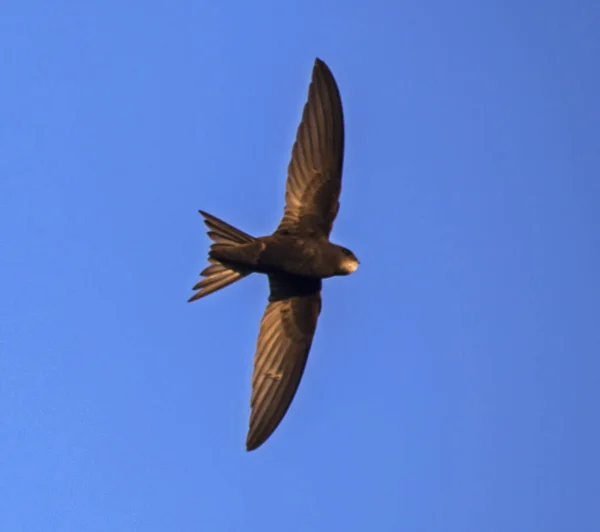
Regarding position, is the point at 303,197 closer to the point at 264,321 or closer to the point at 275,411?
the point at 264,321

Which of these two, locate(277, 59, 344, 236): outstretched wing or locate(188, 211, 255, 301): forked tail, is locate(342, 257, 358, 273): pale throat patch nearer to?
locate(277, 59, 344, 236): outstretched wing

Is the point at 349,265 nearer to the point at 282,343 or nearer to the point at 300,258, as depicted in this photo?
the point at 300,258

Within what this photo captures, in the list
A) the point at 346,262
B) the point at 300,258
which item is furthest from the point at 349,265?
the point at 300,258

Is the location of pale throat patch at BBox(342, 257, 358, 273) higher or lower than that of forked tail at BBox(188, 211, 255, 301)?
higher

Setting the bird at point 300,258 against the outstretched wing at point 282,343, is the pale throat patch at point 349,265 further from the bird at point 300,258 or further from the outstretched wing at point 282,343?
the outstretched wing at point 282,343

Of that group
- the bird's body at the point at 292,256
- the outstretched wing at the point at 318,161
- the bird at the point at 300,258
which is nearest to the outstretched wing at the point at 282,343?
the bird at the point at 300,258

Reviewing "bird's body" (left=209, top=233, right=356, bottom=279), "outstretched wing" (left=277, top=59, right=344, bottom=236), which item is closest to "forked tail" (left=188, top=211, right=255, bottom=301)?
"bird's body" (left=209, top=233, right=356, bottom=279)
